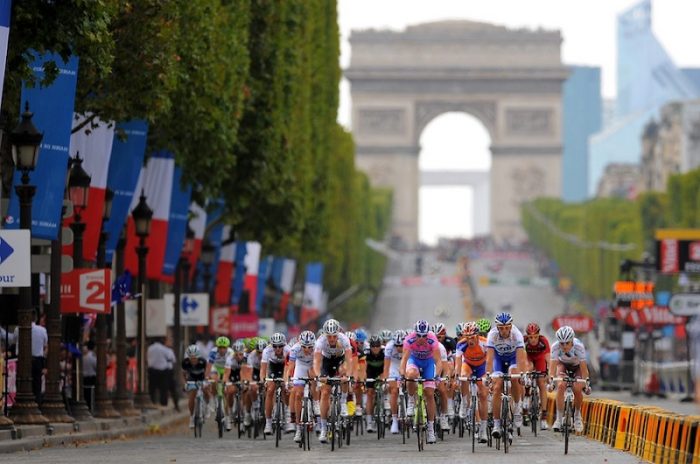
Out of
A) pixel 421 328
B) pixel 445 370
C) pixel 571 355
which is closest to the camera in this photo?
pixel 571 355

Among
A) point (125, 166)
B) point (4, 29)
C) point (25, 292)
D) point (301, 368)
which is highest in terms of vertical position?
point (4, 29)

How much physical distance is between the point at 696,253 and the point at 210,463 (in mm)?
38016

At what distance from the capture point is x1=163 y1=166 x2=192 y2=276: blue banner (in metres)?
46.2

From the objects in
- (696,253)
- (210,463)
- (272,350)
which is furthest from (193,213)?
(210,463)

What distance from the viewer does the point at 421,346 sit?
97.1ft

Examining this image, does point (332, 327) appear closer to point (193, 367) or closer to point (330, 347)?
point (330, 347)

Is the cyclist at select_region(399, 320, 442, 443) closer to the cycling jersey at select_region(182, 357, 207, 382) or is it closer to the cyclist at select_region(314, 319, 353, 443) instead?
the cyclist at select_region(314, 319, 353, 443)

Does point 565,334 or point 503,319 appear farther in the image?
point 503,319

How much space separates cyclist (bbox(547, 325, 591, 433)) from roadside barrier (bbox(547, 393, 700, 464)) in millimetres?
725

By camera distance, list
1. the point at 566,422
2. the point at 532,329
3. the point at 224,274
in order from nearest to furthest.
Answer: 1. the point at 566,422
2. the point at 532,329
3. the point at 224,274

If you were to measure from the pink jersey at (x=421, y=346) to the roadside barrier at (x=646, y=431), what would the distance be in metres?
2.65

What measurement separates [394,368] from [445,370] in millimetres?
1823

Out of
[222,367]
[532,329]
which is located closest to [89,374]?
[222,367]

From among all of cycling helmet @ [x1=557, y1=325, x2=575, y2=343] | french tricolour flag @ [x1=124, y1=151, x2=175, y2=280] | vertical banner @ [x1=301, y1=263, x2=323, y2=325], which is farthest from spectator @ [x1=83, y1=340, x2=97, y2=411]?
vertical banner @ [x1=301, y1=263, x2=323, y2=325]
